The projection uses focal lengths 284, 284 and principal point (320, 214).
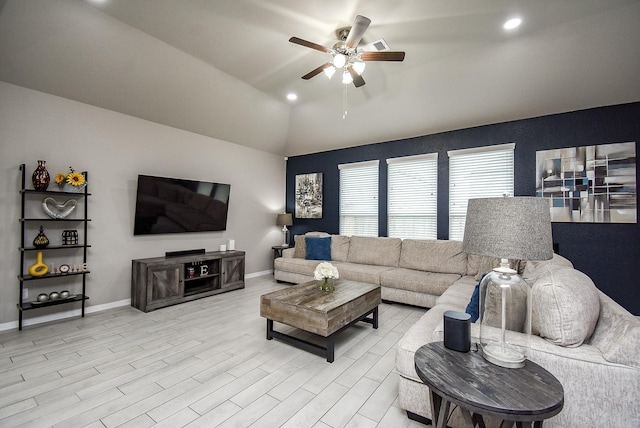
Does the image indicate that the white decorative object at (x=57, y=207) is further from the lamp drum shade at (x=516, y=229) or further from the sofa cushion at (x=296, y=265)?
the lamp drum shade at (x=516, y=229)

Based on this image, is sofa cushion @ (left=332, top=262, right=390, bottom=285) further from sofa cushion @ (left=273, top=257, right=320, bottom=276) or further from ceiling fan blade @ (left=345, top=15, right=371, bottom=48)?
ceiling fan blade @ (left=345, top=15, right=371, bottom=48)

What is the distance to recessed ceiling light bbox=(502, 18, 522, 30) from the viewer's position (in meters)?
3.01

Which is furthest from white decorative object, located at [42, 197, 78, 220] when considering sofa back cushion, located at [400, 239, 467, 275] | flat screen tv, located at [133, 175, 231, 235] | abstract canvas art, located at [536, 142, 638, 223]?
abstract canvas art, located at [536, 142, 638, 223]

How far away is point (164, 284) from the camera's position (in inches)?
162

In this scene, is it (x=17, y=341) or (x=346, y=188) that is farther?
(x=346, y=188)

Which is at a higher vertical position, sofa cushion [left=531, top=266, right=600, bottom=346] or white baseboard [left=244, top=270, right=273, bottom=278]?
sofa cushion [left=531, top=266, right=600, bottom=346]

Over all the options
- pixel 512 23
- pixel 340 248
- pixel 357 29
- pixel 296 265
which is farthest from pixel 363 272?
pixel 512 23

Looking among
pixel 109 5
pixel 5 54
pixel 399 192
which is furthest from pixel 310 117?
pixel 5 54

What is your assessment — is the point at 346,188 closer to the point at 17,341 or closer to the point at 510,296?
the point at 510,296

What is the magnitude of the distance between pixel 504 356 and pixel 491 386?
9.6 inches

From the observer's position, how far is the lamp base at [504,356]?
1354 mm

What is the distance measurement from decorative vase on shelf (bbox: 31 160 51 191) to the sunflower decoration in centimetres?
11

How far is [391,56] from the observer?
285 cm

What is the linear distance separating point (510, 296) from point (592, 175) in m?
3.24
